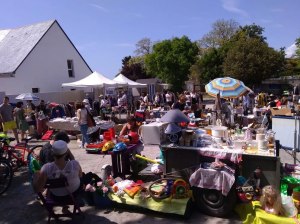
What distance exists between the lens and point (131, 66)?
4331cm

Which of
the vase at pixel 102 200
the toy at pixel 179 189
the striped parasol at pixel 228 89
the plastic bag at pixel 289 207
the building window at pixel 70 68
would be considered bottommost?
the vase at pixel 102 200

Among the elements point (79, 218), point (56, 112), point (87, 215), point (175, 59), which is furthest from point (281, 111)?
point (175, 59)

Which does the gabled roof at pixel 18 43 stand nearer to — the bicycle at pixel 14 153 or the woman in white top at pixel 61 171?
the bicycle at pixel 14 153

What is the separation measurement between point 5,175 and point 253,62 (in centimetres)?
2518

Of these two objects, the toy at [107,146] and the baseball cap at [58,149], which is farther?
the toy at [107,146]

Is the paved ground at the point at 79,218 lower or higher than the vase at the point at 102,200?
lower

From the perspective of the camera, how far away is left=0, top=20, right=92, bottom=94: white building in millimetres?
18078

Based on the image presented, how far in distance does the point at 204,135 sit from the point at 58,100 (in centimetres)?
1574

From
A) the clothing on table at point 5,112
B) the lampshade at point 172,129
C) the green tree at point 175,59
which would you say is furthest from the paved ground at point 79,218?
the green tree at point 175,59

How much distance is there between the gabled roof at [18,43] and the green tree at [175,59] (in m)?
12.2

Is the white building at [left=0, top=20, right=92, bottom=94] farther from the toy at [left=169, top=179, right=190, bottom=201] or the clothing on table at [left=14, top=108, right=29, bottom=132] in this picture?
the toy at [left=169, top=179, right=190, bottom=201]

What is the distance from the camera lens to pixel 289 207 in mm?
3617

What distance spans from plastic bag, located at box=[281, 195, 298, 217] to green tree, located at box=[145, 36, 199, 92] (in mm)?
24799

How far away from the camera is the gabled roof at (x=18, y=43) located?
721 inches
